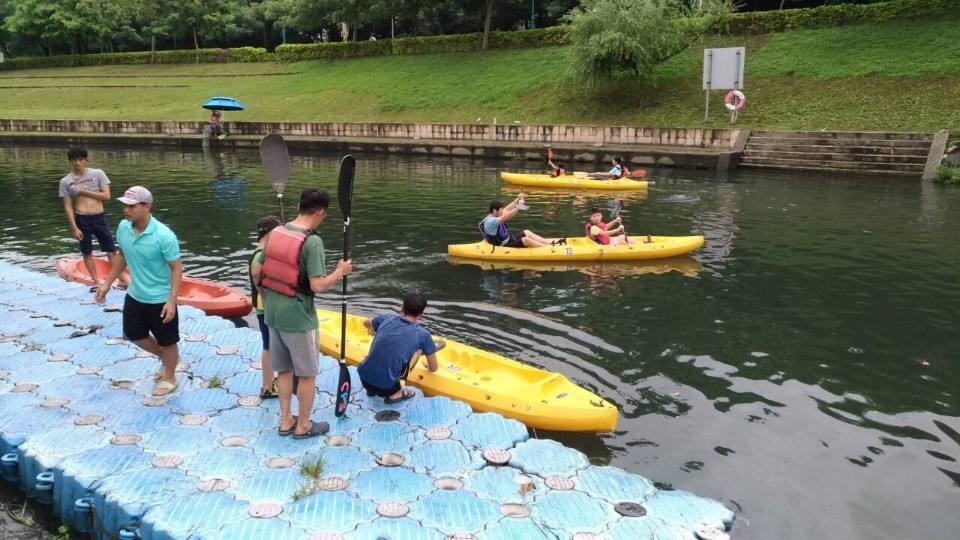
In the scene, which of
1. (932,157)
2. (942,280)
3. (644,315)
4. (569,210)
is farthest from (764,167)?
(644,315)

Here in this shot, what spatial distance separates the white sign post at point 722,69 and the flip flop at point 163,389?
2446cm

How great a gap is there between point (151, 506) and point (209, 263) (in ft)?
27.1

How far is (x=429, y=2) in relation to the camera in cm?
4128

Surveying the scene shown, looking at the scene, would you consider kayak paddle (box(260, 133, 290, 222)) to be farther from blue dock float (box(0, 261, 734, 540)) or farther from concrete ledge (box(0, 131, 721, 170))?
concrete ledge (box(0, 131, 721, 170))

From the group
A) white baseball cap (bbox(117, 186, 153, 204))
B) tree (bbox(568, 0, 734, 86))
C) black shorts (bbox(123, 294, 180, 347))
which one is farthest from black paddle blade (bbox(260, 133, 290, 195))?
tree (bbox(568, 0, 734, 86))

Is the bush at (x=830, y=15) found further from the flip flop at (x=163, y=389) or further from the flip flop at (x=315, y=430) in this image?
the flip flop at (x=163, y=389)

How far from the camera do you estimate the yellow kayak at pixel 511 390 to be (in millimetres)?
5996

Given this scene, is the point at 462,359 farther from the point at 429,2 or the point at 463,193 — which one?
the point at 429,2

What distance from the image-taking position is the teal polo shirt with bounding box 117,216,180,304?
5.39 metres

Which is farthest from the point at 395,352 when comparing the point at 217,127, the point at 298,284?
the point at 217,127

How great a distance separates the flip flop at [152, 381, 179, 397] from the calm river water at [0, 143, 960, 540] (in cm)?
352

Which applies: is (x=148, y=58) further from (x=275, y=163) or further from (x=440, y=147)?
(x=275, y=163)

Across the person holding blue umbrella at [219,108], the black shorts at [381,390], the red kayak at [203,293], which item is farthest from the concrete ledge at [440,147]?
the black shorts at [381,390]

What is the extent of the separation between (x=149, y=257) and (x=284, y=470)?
207 cm
